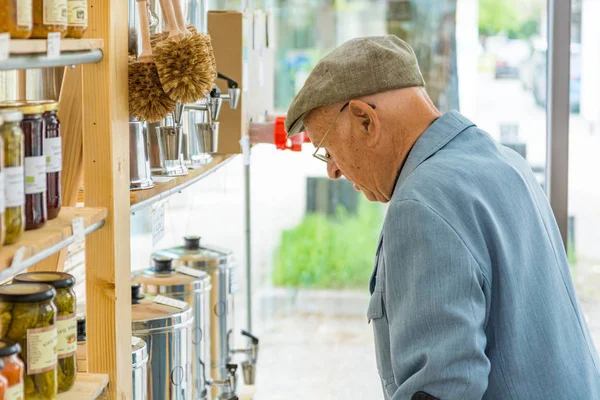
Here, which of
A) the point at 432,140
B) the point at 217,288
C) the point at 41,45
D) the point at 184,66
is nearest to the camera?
the point at 41,45

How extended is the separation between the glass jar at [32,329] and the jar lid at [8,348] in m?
0.08

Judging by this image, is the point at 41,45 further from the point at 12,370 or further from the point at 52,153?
the point at 12,370

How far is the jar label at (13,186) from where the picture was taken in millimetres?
1082

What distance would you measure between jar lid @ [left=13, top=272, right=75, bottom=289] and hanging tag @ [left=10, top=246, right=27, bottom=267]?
25 centimetres

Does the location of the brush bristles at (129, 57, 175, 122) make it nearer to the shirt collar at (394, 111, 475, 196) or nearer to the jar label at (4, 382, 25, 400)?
the shirt collar at (394, 111, 475, 196)

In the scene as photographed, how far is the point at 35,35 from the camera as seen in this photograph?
115 centimetres

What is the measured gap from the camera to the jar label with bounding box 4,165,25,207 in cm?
108

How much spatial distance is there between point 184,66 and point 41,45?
482 millimetres

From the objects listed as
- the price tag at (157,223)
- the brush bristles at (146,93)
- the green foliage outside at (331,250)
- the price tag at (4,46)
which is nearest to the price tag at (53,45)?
the price tag at (4,46)

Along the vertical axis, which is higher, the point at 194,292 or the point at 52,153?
the point at 52,153

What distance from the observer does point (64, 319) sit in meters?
1.33

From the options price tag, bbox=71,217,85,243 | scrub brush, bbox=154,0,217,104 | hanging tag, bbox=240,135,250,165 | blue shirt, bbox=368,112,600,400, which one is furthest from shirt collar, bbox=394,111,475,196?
hanging tag, bbox=240,135,250,165

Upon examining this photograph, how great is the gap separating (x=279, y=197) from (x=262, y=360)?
2.85 feet

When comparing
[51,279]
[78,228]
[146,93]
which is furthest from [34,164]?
[146,93]
